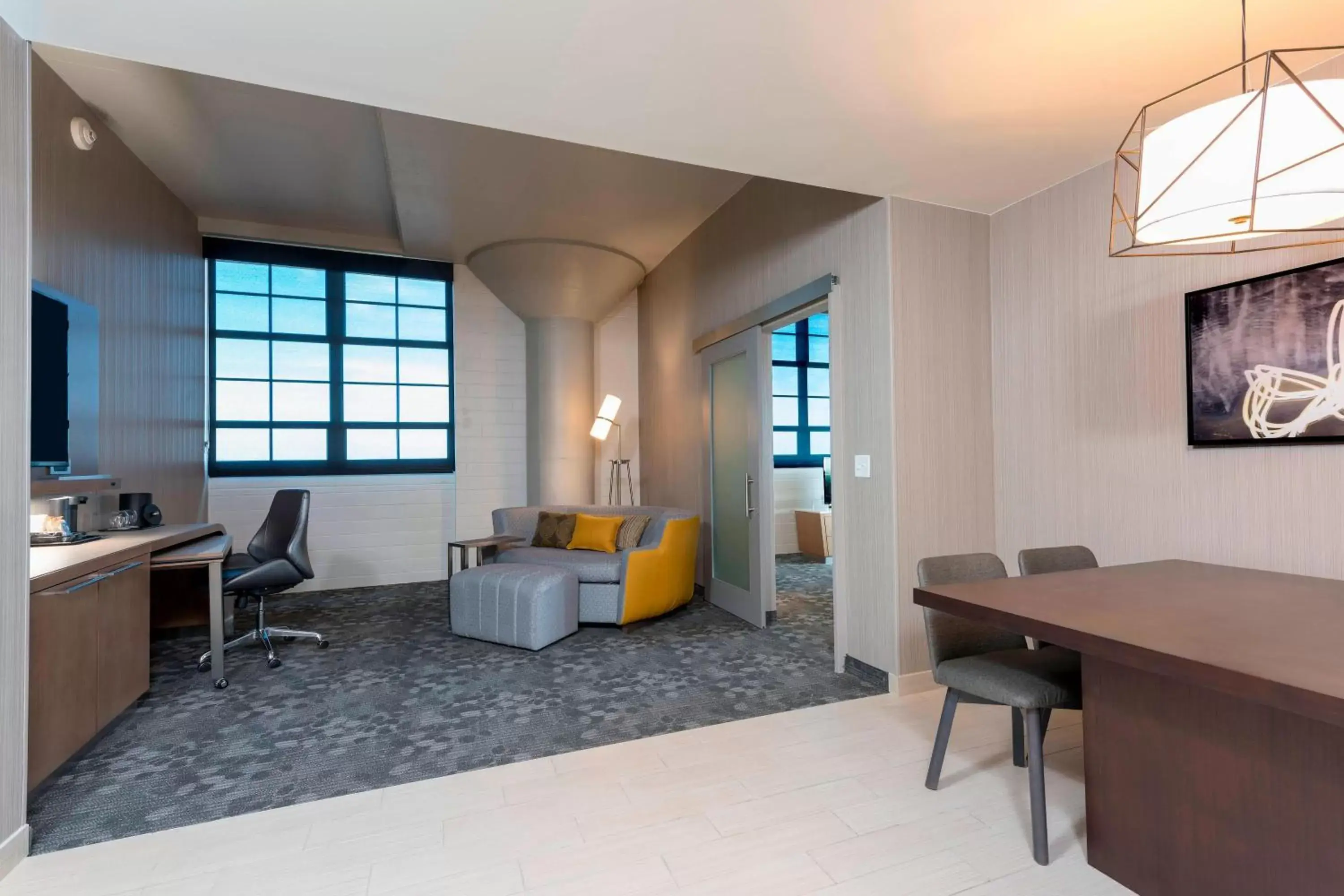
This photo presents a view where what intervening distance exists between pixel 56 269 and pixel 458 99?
2912mm

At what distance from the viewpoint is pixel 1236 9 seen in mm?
1948

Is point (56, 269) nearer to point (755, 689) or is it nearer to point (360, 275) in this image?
point (360, 275)

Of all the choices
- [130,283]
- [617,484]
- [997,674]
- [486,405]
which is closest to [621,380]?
[617,484]

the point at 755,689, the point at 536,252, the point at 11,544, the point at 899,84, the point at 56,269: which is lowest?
the point at 755,689

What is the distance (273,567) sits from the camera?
391cm

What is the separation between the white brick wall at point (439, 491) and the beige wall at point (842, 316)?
198 cm

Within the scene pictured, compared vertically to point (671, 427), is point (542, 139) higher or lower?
higher

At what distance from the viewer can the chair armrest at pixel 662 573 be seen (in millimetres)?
4516

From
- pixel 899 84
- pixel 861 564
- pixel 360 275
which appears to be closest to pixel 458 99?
pixel 899 84

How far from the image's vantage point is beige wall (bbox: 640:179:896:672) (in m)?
3.32

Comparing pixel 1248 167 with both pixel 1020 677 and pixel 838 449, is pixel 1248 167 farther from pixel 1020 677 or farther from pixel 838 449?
pixel 838 449

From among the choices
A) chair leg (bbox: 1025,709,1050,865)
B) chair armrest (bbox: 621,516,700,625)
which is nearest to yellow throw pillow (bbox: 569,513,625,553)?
chair armrest (bbox: 621,516,700,625)

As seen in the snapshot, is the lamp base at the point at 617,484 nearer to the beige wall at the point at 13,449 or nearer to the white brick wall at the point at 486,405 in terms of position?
the white brick wall at the point at 486,405

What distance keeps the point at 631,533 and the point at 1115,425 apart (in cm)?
325
